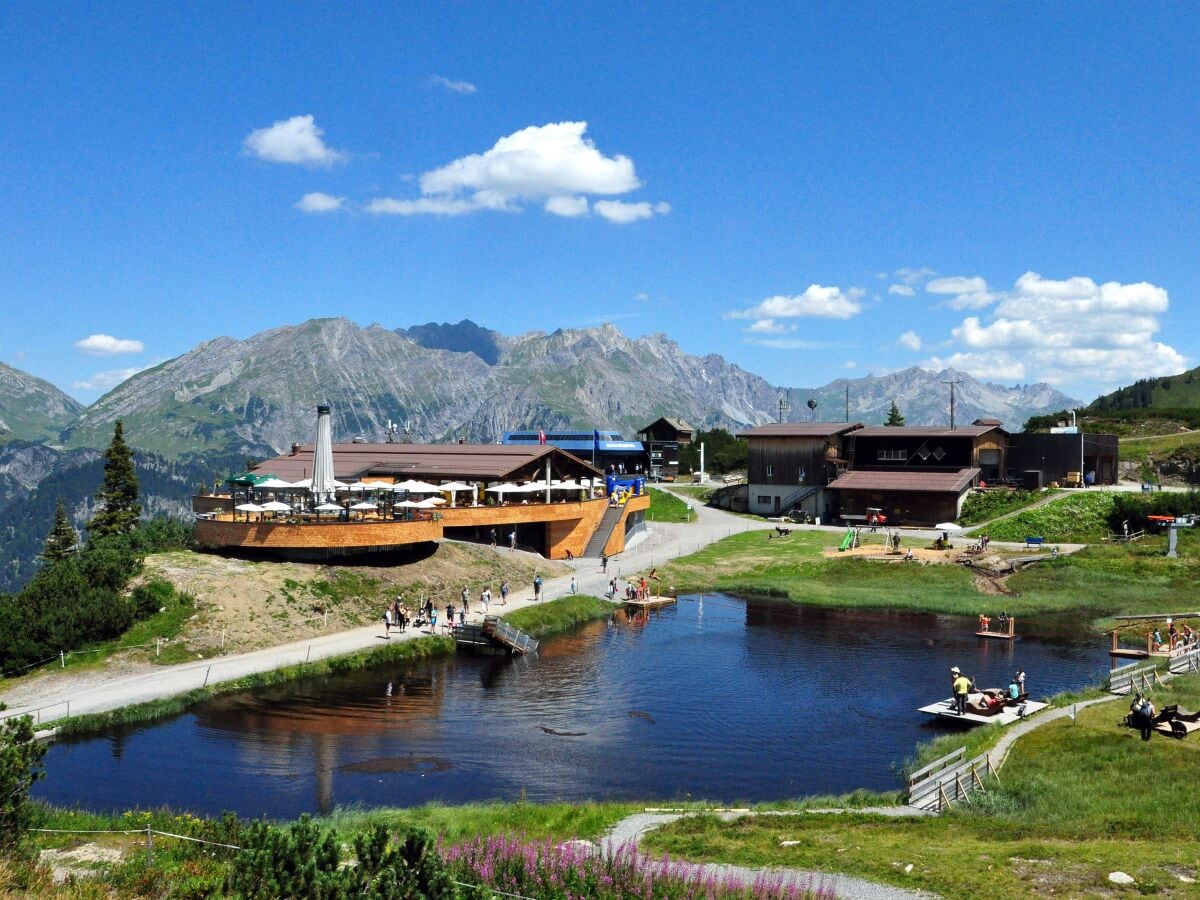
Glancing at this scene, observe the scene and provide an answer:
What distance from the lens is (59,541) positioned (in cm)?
8988

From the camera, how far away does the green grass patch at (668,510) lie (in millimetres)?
105688

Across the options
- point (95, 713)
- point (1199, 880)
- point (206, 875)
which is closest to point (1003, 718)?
point (1199, 880)

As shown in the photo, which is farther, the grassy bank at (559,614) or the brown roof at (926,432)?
the brown roof at (926,432)

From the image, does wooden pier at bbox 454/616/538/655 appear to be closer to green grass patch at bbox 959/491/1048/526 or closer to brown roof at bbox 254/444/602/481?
brown roof at bbox 254/444/602/481

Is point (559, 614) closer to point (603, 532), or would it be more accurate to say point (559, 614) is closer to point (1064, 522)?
point (603, 532)

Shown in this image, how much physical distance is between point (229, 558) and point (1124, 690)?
46.5 meters

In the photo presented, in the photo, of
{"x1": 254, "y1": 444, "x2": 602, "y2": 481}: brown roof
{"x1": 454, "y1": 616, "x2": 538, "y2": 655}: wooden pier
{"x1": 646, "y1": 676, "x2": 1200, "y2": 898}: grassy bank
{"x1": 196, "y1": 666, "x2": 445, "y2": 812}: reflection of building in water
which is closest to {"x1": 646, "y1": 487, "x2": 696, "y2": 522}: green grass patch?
{"x1": 254, "y1": 444, "x2": 602, "y2": 481}: brown roof

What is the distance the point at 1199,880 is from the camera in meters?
17.9

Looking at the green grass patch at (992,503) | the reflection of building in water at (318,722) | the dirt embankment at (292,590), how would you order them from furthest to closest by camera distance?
the green grass patch at (992,503)
the dirt embankment at (292,590)
the reflection of building in water at (318,722)

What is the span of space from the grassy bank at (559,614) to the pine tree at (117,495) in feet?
159

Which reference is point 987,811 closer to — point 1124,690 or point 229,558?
point 1124,690

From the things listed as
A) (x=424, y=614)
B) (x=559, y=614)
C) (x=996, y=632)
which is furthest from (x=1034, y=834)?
(x=559, y=614)

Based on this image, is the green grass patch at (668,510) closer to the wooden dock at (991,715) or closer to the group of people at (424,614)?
the group of people at (424,614)

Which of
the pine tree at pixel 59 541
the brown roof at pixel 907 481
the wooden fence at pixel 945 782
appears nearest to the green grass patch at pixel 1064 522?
the brown roof at pixel 907 481
